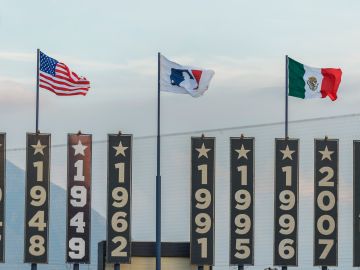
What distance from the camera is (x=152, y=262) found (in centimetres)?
7431

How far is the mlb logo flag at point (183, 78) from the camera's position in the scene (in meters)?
72.1

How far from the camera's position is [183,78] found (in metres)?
72.8

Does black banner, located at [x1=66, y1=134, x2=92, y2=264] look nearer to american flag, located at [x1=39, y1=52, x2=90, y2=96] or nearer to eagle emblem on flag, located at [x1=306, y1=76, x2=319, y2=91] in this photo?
american flag, located at [x1=39, y1=52, x2=90, y2=96]

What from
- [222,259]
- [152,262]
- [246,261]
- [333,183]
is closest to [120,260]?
[152,262]

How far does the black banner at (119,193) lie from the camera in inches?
2867

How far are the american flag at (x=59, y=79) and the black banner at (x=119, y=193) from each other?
11.4 ft

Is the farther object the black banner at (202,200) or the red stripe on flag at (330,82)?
the red stripe on flag at (330,82)

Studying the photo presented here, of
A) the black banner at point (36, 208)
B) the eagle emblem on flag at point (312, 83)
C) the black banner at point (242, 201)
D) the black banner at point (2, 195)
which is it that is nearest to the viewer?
the black banner at point (36, 208)

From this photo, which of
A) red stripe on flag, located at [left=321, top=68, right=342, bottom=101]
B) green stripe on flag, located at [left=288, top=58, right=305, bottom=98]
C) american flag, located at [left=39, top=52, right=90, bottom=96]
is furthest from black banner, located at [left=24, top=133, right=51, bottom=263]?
red stripe on flag, located at [left=321, top=68, right=342, bottom=101]

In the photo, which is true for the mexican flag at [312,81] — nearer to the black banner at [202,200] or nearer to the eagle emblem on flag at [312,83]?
the eagle emblem on flag at [312,83]

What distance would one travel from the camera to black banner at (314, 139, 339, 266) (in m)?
74.8

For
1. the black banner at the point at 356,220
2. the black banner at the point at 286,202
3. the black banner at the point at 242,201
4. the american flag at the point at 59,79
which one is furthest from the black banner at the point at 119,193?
the black banner at the point at 356,220

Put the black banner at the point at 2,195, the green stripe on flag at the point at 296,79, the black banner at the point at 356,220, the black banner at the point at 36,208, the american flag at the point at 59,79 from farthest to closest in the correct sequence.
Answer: the black banner at the point at 356,220 → the green stripe on flag at the point at 296,79 → the black banner at the point at 2,195 → the black banner at the point at 36,208 → the american flag at the point at 59,79

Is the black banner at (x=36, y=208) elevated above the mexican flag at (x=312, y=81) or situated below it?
below
